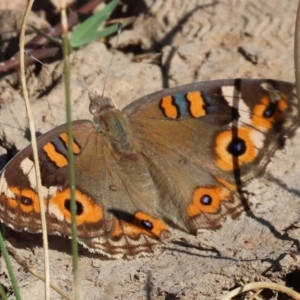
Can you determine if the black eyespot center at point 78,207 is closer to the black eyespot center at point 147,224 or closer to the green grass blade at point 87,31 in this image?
the black eyespot center at point 147,224

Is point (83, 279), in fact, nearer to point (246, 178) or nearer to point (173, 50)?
point (246, 178)

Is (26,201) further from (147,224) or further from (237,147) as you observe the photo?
Result: (237,147)

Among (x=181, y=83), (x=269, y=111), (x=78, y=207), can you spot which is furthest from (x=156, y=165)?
(x=181, y=83)

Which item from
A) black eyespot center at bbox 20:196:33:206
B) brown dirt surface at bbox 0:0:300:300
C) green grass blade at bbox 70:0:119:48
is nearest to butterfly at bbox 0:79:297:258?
black eyespot center at bbox 20:196:33:206

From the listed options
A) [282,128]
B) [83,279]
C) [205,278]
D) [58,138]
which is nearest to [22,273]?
[83,279]

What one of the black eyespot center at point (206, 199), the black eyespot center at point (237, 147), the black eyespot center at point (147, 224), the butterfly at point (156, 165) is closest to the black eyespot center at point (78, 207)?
the butterfly at point (156, 165)

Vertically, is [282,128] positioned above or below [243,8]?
below
